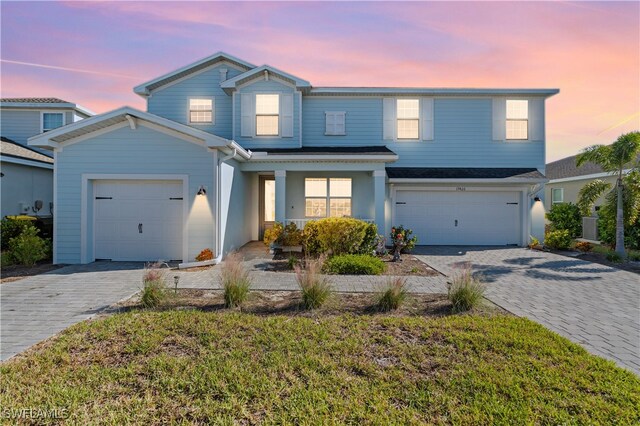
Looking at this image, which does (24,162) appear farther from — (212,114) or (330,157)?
(330,157)

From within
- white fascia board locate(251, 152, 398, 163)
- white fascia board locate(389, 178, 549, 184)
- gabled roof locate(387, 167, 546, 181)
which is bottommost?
white fascia board locate(389, 178, 549, 184)

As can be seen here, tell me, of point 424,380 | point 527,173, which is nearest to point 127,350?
point 424,380

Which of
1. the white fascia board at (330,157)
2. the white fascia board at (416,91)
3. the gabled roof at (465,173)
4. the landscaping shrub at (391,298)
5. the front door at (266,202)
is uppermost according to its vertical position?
the white fascia board at (416,91)

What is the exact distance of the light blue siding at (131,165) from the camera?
9.30 m

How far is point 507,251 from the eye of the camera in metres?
12.2

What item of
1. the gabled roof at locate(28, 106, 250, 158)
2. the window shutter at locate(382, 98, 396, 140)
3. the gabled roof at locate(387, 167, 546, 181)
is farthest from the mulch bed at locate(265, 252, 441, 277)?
the window shutter at locate(382, 98, 396, 140)

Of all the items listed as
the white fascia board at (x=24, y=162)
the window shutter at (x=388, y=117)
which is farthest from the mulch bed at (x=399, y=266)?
the white fascia board at (x=24, y=162)

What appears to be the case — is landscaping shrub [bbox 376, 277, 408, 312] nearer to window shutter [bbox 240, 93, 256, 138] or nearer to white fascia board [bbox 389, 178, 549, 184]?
white fascia board [bbox 389, 178, 549, 184]

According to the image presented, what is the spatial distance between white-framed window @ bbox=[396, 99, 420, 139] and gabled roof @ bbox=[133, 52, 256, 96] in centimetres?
652

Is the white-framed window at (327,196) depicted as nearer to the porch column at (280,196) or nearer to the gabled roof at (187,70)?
the porch column at (280,196)

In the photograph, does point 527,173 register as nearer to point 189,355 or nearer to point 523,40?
point 523,40

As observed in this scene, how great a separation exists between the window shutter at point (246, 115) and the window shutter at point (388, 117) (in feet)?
17.8

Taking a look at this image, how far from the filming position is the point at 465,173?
43.6 ft

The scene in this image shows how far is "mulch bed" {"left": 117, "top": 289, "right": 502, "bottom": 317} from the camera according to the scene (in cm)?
526
